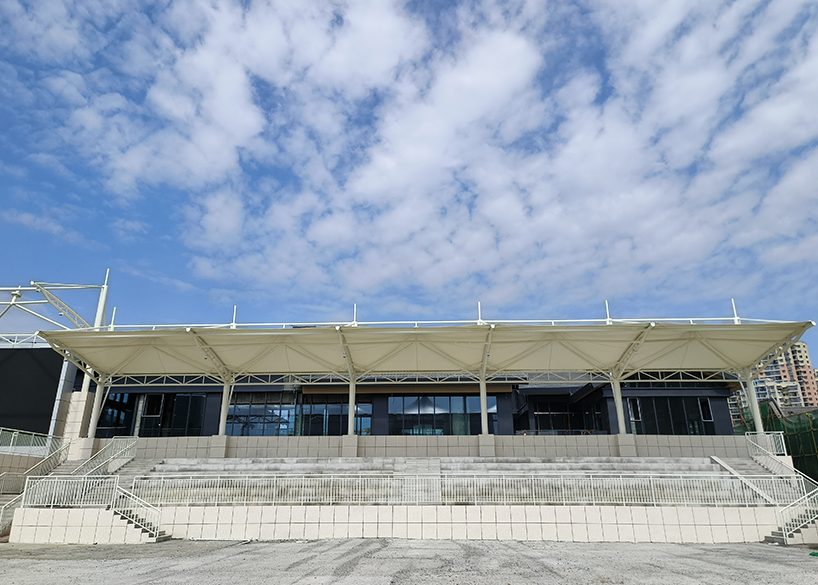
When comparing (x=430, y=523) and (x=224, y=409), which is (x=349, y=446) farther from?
(x=430, y=523)

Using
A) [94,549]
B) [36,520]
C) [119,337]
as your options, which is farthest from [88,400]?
[94,549]

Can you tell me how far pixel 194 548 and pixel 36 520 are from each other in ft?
18.8

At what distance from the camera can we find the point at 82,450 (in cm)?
2589

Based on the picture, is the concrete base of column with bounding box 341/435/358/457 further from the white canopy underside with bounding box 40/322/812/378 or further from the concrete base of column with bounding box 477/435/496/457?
the concrete base of column with bounding box 477/435/496/457

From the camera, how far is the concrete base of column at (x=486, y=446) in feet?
85.3

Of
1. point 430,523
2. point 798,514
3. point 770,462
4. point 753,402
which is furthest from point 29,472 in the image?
point 753,402

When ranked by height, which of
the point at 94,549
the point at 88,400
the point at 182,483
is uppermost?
the point at 88,400

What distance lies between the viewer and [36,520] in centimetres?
1553

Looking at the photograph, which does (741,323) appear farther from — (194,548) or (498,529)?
(194,548)

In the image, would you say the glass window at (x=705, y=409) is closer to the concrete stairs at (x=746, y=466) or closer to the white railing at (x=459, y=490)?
the concrete stairs at (x=746, y=466)

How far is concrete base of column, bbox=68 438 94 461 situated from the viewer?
2579cm

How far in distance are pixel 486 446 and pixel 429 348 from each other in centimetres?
570

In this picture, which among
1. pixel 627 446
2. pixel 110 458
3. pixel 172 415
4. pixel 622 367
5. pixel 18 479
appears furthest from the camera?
pixel 172 415

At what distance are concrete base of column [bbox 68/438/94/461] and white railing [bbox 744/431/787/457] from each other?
32107 mm
